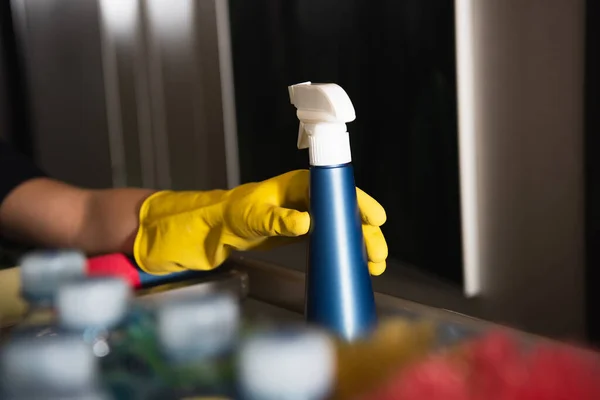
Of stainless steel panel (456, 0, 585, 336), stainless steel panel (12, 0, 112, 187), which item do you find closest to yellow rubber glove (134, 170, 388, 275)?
stainless steel panel (456, 0, 585, 336)

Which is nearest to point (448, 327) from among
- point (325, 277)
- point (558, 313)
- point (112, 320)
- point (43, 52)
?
point (325, 277)

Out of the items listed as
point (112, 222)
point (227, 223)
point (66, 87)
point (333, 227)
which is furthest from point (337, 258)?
point (66, 87)

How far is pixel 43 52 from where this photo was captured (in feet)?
4.65

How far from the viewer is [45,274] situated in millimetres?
435

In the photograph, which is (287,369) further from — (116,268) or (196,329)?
(116,268)

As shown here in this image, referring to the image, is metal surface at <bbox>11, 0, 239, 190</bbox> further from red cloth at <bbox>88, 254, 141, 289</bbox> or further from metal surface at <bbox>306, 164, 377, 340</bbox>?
metal surface at <bbox>306, 164, 377, 340</bbox>

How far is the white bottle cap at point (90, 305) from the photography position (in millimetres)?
356

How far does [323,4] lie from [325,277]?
0.95 meters

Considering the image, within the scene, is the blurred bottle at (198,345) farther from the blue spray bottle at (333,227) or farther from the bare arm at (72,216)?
the bare arm at (72,216)

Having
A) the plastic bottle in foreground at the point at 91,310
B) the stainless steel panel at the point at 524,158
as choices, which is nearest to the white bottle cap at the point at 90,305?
the plastic bottle in foreground at the point at 91,310

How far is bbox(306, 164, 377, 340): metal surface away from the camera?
0.38 meters

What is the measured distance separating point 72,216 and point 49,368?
395 millimetres

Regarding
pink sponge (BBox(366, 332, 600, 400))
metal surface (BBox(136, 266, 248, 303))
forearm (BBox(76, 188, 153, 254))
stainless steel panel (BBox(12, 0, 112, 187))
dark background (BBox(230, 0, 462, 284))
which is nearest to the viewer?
pink sponge (BBox(366, 332, 600, 400))

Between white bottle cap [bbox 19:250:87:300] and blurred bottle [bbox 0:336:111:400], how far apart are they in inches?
5.2
